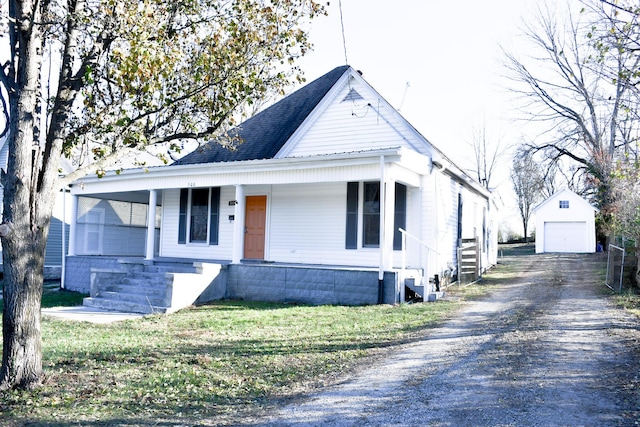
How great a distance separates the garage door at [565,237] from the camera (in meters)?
33.0

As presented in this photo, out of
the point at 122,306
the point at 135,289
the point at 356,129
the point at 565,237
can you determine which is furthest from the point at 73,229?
the point at 565,237

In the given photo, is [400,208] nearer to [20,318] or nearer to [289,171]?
[289,171]

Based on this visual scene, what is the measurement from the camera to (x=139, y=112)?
23.7 ft

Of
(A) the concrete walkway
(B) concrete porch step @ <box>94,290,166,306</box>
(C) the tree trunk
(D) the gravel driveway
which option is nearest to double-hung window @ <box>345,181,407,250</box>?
(D) the gravel driveway

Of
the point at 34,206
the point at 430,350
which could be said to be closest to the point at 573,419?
the point at 430,350

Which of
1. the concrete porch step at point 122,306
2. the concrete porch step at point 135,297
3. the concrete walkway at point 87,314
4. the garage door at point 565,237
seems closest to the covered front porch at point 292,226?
the concrete porch step at point 135,297

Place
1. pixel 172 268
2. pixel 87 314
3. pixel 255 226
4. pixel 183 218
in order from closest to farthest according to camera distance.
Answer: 1. pixel 87 314
2. pixel 172 268
3. pixel 255 226
4. pixel 183 218

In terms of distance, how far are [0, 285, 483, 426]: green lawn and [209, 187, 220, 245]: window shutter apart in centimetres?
539

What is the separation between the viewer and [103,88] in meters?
7.28

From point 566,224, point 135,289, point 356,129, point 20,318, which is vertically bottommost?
point 135,289

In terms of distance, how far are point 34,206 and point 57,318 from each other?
5762 mm

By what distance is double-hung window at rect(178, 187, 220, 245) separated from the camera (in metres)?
16.5

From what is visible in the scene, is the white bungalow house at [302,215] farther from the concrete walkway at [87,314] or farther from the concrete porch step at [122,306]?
the concrete walkway at [87,314]

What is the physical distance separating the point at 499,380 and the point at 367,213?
854 cm
